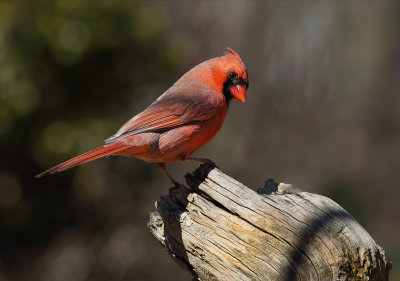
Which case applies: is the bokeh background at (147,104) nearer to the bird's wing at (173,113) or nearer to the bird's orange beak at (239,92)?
the bird's wing at (173,113)

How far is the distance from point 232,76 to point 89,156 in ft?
3.91

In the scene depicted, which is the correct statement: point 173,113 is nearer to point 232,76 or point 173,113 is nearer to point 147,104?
point 232,76

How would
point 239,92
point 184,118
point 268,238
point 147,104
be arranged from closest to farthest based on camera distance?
1. point 268,238
2. point 184,118
3. point 239,92
4. point 147,104

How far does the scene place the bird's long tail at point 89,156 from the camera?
2.73 m

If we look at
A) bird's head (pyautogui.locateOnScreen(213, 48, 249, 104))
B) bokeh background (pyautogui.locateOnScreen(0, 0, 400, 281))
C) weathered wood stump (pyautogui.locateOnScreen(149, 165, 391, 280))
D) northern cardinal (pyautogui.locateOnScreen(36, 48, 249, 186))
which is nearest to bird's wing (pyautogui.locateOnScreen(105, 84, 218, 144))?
northern cardinal (pyautogui.locateOnScreen(36, 48, 249, 186))

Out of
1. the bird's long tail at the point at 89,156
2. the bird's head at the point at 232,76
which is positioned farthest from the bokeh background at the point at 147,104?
the bird's long tail at the point at 89,156

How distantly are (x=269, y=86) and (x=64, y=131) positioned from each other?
389 centimetres

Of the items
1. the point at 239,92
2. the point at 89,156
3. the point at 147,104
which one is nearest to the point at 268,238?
the point at 89,156

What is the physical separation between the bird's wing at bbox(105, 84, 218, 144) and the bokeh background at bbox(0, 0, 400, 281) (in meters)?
1.35

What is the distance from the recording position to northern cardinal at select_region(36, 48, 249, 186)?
3.17 meters

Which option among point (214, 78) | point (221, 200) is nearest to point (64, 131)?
point (214, 78)

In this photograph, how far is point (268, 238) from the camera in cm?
261

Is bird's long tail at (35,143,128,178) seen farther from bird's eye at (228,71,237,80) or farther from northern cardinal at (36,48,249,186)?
bird's eye at (228,71,237,80)

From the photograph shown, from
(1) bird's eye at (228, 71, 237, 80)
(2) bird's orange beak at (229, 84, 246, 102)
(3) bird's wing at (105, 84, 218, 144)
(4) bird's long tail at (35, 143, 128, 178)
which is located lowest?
(4) bird's long tail at (35, 143, 128, 178)
